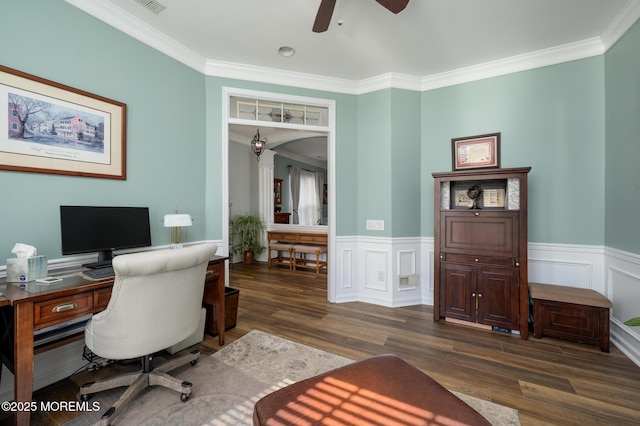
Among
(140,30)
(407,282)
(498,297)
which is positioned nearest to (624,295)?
(498,297)

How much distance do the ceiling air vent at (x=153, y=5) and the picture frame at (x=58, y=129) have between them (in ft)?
2.84

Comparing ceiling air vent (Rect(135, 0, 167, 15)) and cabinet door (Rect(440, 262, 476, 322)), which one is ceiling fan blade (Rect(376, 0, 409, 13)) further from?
cabinet door (Rect(440, 262, 476, 322))

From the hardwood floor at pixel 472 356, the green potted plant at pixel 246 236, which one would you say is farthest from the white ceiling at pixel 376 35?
the green potted plant at pixel 246 236

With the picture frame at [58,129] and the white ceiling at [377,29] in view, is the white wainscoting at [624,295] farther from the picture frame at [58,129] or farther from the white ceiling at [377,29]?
the picture frame at [58,129]

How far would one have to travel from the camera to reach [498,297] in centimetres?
274

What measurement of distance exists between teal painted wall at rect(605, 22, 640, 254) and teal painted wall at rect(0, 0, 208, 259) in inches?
161

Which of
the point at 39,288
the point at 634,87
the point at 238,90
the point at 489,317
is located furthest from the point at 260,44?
the point at 489,317

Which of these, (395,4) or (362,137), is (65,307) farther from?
(362,137)

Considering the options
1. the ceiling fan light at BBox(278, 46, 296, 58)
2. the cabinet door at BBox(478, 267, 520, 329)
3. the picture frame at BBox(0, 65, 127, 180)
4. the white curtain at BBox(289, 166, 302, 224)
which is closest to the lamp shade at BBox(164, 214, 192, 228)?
the picture frame at BBox(0, 65, 127, 180)

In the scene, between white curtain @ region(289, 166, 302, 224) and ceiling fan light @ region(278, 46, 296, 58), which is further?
white curtain @ region(289, 166, 302, 224)

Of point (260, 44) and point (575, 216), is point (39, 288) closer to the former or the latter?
point (260, 44)

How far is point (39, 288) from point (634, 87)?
14.9 feet

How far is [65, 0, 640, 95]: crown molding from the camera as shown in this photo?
7.53 ft

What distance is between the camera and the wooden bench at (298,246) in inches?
217
